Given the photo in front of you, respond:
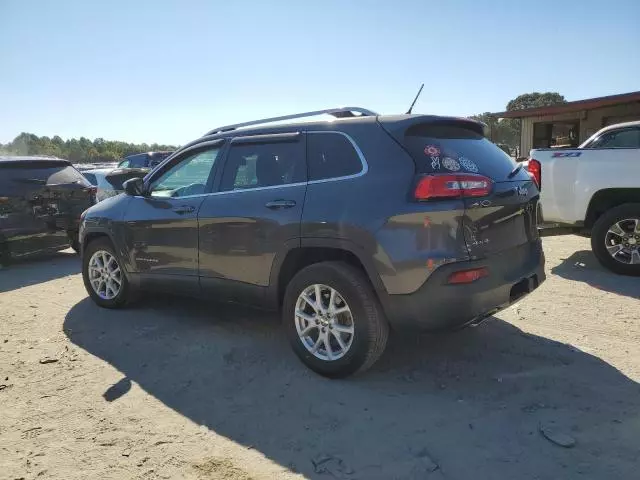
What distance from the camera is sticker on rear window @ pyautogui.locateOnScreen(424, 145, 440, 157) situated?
334cm

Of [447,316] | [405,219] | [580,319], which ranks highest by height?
[405,219]

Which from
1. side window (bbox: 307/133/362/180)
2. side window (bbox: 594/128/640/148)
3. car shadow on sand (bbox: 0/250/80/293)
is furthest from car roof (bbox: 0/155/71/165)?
side window (bbox: 594/128/640/148)

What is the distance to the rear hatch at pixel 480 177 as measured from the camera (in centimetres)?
325

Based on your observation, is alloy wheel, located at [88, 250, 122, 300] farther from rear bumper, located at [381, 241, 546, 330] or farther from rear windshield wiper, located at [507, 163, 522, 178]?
rear windshield wiper, located at [507, 163, 522, 178]

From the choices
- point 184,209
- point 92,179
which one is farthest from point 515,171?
point 92,179

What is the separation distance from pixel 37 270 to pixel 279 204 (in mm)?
5865

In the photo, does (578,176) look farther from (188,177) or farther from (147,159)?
(147,159)

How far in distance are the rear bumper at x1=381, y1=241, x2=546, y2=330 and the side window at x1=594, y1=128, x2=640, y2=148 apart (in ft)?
13.4

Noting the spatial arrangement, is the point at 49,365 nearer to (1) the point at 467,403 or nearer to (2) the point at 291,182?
(2) the point at 291,182

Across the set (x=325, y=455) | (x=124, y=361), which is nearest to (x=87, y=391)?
(x=124, y=361)

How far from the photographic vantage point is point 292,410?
3209mm

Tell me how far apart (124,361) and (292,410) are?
1621 mm

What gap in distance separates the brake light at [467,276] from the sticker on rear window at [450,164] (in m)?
0.65

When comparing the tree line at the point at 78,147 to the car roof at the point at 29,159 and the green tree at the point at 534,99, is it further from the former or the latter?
the car roof at the point at 29,159
